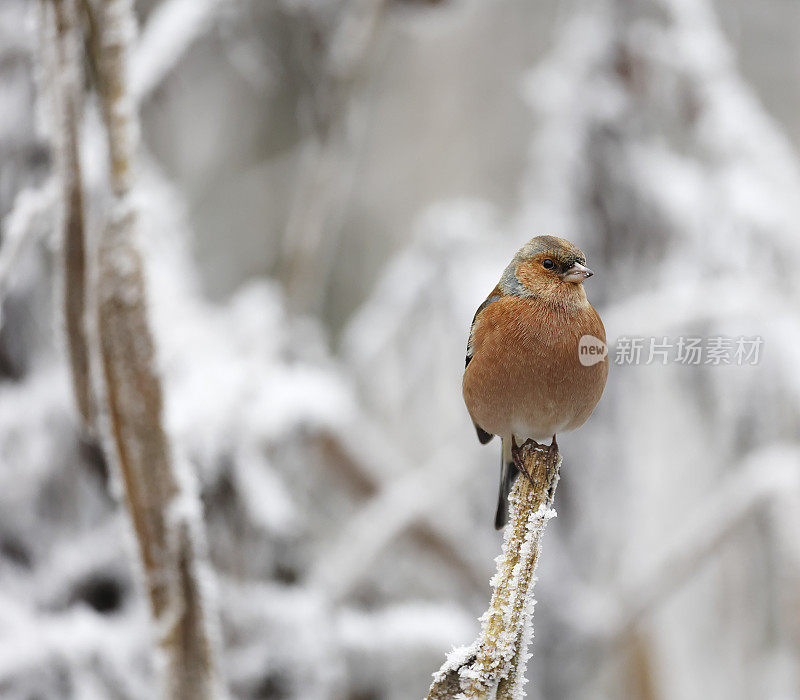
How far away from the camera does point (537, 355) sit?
0.91ft

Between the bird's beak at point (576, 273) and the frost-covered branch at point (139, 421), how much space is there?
1.04ft

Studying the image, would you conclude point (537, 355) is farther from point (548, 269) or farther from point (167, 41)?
point (167, 41)

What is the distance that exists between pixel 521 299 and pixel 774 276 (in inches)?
40.9

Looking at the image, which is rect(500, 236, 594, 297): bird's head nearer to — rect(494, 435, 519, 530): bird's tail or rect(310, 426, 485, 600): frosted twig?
rect(494, 435, 519, 530): bird's tail

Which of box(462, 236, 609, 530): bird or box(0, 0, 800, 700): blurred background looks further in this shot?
box(0, 0, 800, 700): blurred background

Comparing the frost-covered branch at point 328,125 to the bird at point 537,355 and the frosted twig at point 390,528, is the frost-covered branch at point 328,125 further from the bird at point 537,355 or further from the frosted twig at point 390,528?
the bird at point 537,355

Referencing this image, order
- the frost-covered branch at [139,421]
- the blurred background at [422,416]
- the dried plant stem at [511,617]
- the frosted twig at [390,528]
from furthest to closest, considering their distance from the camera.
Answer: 1. the frosted twig at [390,528]
2. the blurred background at [422,416]
3. the frost-covered branch at [139,421]
4. the dried plant stem at [511,617]

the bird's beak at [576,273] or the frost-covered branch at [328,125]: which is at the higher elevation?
the frost-covered branch at [328,125]

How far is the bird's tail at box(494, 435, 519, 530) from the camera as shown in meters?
0.28

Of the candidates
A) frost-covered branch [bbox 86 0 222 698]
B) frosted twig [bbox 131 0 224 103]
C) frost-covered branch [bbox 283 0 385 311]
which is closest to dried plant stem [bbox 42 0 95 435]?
frost-covered branch [bbox 86 0 222 698]

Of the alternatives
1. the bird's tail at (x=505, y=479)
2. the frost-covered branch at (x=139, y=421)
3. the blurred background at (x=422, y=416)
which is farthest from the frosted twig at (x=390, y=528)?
the bird's tail at (x=505, y=479)

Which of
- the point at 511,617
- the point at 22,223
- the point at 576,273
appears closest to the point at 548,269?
the point at 576,273

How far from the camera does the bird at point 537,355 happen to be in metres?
0.27

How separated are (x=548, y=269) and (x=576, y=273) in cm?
1
